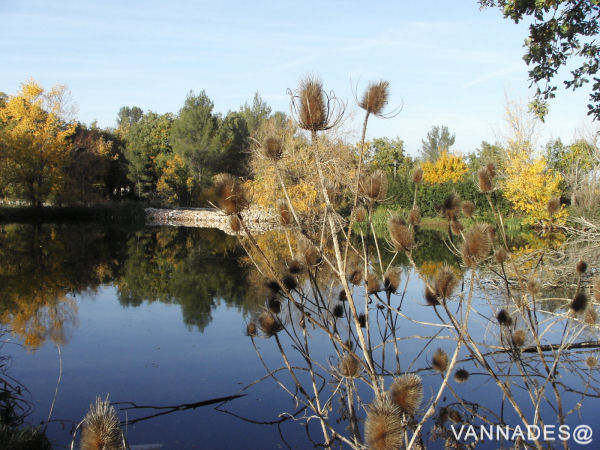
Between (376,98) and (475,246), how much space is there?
0.81 m

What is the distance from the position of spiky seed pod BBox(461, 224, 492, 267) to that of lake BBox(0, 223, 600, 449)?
1.34 ft

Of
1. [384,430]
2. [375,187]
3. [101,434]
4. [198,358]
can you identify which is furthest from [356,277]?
[198,358]

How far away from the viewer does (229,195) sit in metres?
2.43

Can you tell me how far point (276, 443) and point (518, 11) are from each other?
15.9 ft

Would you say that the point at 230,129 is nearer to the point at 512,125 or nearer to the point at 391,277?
the point at 512,125

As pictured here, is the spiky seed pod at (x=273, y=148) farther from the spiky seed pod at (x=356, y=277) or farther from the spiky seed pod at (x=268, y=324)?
the spiky seed pod at (x=356, y=277)

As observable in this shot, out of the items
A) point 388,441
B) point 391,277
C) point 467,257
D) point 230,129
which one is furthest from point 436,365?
point 230,129

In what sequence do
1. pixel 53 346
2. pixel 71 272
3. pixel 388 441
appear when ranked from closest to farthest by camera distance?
pixel 388 441, pixel 53 346, pixel 71 272

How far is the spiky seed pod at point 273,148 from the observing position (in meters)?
2.72

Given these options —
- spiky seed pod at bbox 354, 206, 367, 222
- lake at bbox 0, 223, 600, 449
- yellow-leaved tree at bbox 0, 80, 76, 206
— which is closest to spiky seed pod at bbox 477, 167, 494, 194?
lake at bbox 0, 223, 600, 449

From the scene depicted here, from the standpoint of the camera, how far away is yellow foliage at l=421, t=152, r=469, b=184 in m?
32.8

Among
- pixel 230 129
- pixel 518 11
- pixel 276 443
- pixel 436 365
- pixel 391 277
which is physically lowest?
pixel 276 443

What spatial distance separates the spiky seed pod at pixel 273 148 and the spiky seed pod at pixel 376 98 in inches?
19.1

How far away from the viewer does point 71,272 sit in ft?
38.4
